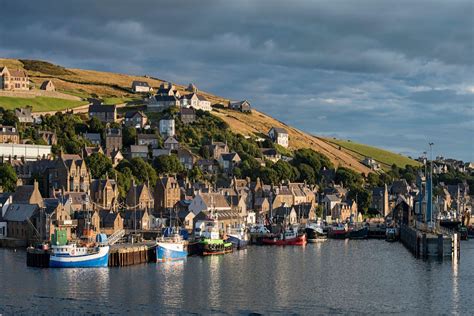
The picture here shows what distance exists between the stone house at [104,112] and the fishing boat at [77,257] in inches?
4184

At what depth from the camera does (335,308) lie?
59875 millimetres

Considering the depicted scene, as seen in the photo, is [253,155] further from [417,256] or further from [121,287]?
[121,287]

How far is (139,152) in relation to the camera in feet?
540

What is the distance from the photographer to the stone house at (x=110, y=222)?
107m

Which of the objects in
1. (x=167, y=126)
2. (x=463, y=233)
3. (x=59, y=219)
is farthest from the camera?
(x=167, y=126)

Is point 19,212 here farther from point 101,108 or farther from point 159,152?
point 101,108

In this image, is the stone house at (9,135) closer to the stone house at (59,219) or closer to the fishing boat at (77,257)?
the stone house at (59,219)

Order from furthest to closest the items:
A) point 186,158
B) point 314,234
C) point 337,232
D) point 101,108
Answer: point 101,108, point 186,158, point 337,232, point 314,234

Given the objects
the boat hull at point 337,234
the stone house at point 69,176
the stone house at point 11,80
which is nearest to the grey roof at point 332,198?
the boat hull at point 337,234

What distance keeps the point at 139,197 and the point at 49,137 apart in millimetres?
36702

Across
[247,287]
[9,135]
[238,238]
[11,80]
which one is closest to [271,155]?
[11,80]

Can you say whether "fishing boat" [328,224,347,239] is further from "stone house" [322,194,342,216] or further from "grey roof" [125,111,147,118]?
"grey roof" [125,111,147,118]

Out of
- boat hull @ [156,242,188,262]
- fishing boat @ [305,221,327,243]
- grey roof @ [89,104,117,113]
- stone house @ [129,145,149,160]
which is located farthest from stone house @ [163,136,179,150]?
boat hull @ [156,242,188,262]

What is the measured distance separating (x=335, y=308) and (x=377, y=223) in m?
110
